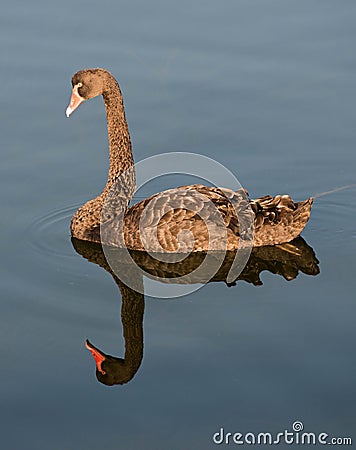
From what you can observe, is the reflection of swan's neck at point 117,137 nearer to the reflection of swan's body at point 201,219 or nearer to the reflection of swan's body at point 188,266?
the reflection of swan's body at point 201,219

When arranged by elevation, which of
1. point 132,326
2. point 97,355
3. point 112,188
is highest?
point 112,188

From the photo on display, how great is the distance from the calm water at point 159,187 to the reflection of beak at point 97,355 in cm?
6

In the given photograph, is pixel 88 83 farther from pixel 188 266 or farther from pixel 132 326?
pixel 132 326

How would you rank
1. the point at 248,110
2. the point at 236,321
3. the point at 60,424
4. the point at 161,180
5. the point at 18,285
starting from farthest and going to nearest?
the point at 248,110
the point at 161,180
the point at 18,285
the point at 236,321
the point at 60,424

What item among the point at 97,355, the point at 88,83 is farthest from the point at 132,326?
the point at 88,83

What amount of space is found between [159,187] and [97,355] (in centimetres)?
258

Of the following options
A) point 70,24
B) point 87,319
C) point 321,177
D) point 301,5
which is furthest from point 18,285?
point 301,5

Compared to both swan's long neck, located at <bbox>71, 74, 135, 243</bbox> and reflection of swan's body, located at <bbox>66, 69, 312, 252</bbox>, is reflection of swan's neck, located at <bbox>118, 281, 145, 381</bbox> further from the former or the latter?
swan's long neck, located at <bbox>71, 74, 135, 243</bbox>

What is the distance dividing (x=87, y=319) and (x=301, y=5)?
610 centimetres

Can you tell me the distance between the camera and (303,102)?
8.95 meters

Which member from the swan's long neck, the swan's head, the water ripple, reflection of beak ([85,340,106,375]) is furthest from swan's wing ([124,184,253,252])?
reflection of beak ([85,340,106,375])

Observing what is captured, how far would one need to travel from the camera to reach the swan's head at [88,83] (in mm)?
7254

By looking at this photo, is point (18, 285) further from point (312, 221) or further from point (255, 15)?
point (255, 15)

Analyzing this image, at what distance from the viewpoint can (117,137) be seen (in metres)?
7.39
